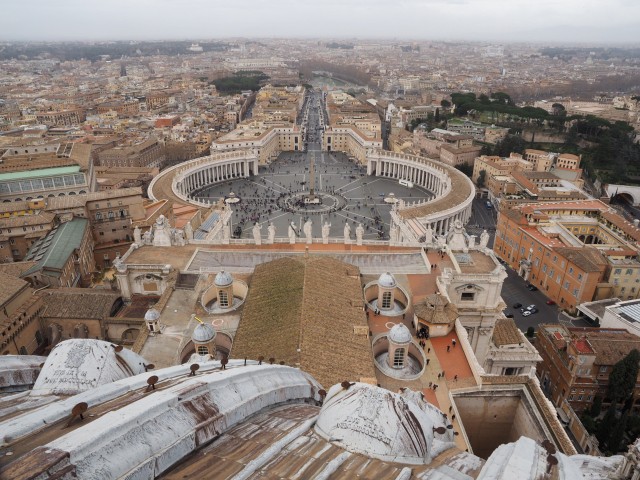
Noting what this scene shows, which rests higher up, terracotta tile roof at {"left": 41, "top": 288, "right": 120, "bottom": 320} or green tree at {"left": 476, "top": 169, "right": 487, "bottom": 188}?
terracotta tile roof at {"left": 41, "top": 288, "right": 120, "bottom": 320}

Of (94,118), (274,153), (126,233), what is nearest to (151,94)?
(94,118)

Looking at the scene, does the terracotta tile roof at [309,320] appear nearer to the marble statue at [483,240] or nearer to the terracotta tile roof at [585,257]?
the marble statue at [483,240]

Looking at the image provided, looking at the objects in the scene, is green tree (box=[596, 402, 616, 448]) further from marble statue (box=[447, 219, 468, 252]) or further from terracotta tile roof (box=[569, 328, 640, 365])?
marble statue (box=[447, 219, 468, 252])

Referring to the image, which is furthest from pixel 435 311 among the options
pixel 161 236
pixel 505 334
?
pixel 161 236

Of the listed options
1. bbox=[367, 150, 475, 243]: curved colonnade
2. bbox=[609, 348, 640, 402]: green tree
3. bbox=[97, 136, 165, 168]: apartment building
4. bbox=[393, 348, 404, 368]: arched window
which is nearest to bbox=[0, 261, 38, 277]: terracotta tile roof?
bbox=[393, 348, 404, 368]: arched window

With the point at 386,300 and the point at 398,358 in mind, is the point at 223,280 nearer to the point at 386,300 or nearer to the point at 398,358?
the point at 386,300

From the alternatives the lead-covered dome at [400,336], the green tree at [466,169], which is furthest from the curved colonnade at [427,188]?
the lead-covered dome at [400,336]
